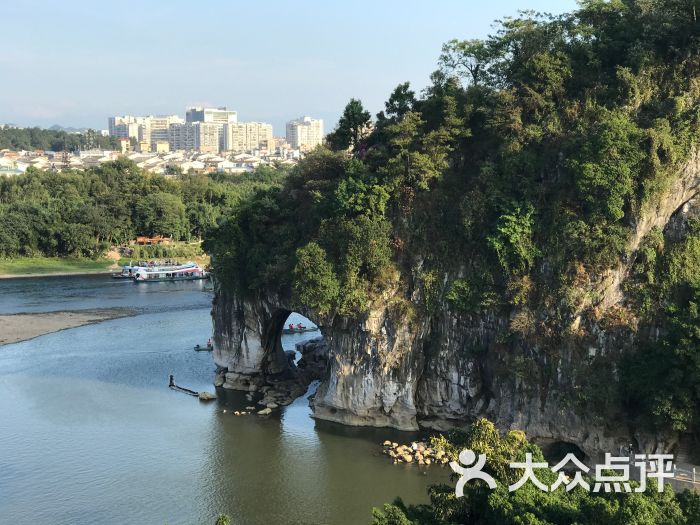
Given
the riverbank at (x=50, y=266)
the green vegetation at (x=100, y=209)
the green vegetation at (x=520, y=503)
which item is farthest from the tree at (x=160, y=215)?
the green vegetation at (x=520, y=503)

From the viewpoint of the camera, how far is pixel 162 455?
24469mm

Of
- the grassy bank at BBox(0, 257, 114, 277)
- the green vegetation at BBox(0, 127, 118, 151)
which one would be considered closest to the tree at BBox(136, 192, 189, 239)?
the grassy bank at BBox(0, 257, 114, 277)

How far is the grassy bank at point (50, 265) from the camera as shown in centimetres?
6250

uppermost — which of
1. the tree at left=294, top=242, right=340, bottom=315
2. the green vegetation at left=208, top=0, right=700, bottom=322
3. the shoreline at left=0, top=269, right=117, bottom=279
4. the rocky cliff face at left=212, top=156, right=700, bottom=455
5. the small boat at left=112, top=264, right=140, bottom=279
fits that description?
the green vegetation at left=208, top=0, right=700, bottom=322

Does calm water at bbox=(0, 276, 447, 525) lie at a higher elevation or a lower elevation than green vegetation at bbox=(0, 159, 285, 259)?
lower

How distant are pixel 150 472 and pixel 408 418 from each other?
8.67 meters

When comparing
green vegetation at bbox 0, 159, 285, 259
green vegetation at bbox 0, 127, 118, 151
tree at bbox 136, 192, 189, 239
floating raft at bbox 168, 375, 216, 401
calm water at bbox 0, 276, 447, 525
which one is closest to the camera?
calm water at bbox 0, 276, 447, 525

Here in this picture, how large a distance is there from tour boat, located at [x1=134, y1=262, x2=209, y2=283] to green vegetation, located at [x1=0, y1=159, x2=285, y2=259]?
4638 millimetres

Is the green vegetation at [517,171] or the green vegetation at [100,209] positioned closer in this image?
the green vegetation at [517,171]

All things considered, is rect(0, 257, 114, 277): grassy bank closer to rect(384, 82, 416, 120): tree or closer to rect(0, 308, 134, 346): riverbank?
rect(0, 308, 134, 346): riverbank

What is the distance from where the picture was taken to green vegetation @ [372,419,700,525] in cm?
1267

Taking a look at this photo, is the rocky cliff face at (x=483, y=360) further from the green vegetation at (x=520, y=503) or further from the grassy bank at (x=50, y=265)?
the grassy bank at (x=50, y=265)

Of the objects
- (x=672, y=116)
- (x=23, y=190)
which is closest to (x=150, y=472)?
(x=672, y=116)

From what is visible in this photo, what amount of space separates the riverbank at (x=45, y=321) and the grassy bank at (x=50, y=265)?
55.6 feet
